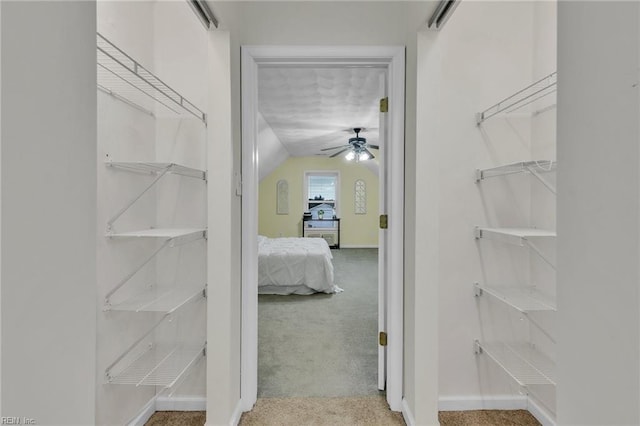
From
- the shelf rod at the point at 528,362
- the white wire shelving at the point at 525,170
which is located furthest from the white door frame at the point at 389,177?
the shelf rod at the point at 528,362

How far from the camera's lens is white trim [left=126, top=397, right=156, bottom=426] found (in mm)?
1582

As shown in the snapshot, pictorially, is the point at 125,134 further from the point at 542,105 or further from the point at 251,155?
the point at 542,105

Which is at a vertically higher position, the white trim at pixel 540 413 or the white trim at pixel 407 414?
the white trim at pixel 407 414

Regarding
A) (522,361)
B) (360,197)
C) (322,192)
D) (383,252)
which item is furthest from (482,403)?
(322,192)

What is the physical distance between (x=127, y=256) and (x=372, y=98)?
9.31 ft

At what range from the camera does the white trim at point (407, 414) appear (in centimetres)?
151

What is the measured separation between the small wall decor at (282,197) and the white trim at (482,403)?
260 inches

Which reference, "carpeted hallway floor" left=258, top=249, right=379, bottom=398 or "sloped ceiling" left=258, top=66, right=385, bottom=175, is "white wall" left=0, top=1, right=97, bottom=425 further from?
"carpeted hallway floor" left=258, top=249, right=379, bottom=398

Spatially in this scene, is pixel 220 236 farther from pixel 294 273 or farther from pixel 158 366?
pixel 294 273

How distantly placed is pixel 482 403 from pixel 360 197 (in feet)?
21.6

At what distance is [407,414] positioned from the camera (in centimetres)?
158

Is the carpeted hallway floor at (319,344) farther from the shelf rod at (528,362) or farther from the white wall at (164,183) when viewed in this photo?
the shelf rod at (528,362)

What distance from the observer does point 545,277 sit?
164cm

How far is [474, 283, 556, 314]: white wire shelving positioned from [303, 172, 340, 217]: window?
644 cm
